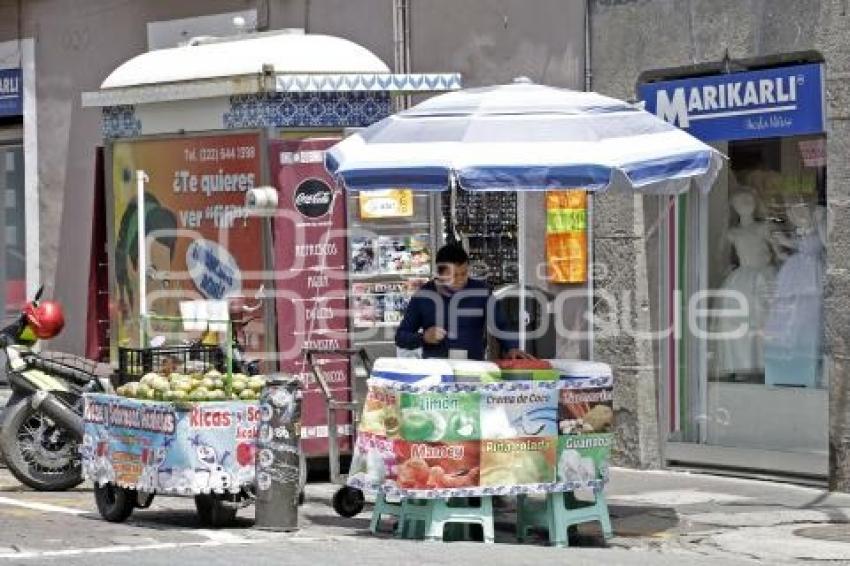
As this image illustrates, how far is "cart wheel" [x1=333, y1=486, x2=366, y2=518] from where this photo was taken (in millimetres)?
12500

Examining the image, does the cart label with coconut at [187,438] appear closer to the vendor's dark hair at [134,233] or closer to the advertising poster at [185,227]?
the advertising poster at [185,227]

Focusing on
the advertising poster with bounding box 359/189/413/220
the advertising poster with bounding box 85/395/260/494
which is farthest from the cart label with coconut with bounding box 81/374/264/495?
the advertising poster with bounding box 359/189/413/220

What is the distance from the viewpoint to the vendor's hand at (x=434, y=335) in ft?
39.8

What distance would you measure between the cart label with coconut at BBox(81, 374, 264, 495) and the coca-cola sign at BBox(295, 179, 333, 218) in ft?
8.42

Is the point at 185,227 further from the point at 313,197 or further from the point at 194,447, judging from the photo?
the point at 194,447

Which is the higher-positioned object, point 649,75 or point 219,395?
point 649,75

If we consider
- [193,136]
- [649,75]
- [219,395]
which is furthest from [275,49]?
[219,395]

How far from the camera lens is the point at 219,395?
1181cm

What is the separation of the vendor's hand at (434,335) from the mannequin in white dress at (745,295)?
3.44 metres

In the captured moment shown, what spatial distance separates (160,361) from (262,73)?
2.70 metres

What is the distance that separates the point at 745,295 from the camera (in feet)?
48.9

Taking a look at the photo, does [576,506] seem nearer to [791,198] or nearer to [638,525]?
[638,525]

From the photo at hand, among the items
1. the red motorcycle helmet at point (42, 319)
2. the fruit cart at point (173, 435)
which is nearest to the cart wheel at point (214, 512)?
the fruit cart at point (173, 435)

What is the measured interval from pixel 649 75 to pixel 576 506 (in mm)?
4567
